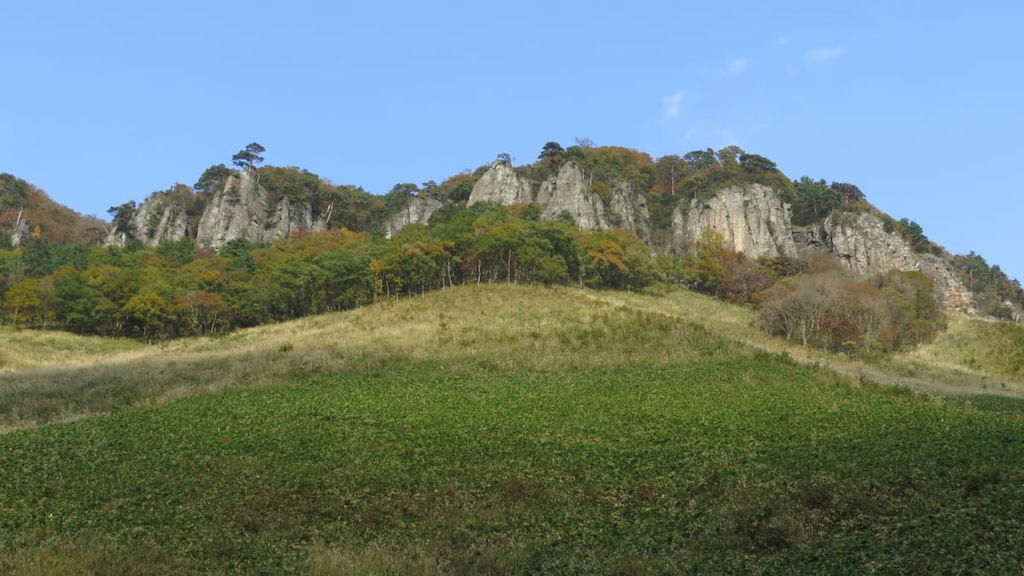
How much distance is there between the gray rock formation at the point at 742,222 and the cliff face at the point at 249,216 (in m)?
72.5

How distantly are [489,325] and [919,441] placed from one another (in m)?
31.8

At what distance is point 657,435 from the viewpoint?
58.9ft

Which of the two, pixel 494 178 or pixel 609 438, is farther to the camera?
pixel 494 178

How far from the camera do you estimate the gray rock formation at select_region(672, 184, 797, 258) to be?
124062 millimetres

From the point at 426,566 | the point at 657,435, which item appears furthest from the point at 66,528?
the point at 657,435

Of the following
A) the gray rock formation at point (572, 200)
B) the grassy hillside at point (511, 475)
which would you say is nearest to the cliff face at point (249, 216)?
the gray rock formation at point (572, 200)

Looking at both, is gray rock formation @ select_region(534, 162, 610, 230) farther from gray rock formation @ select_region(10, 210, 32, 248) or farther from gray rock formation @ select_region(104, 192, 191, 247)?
gray rock formation @ select_region(10, 210, 32, 248)

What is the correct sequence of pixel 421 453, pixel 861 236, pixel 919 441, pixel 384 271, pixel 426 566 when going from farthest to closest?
1. pixel 861 236
2. pixel 384 271
3. pixel 421 453
4. pixel 919 441
5. pixel 426 566

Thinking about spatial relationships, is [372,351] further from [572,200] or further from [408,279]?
[572,200]

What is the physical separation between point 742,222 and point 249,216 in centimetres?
9520

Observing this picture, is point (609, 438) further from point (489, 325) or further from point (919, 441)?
point (489, 325)

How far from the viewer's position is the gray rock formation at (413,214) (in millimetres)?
127812

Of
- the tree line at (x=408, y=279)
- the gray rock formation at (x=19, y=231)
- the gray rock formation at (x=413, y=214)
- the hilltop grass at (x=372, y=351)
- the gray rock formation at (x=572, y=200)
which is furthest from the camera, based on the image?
the gray rock formation at (x=413, y=214)

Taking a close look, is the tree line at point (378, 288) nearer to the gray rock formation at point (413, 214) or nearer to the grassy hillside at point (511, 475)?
the grassy hillside at point (511, 475)
